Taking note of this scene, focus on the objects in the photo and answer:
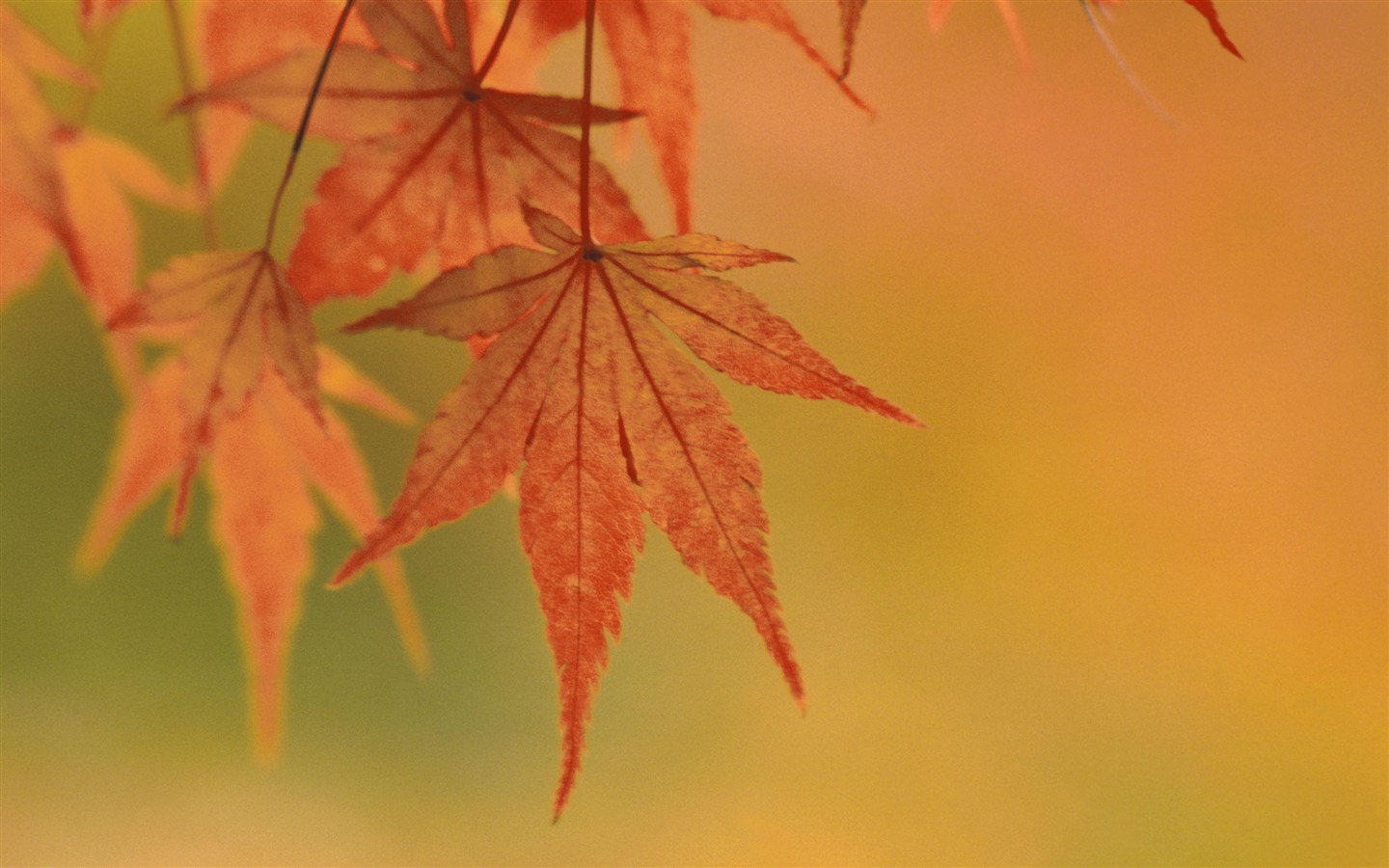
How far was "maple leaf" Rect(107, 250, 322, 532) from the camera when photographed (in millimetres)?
232

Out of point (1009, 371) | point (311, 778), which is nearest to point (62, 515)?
point (311, 778)

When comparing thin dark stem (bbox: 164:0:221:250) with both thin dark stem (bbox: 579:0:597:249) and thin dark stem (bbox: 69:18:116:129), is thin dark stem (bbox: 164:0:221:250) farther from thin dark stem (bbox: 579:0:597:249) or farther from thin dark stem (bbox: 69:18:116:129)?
thin dark stem (bbox: 579:0:597:249)

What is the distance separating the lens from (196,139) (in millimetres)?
355

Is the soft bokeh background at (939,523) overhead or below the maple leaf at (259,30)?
below

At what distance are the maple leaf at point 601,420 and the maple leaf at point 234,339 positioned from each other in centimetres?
5

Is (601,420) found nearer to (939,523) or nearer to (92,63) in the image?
(92,63)

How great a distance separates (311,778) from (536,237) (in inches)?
36.1

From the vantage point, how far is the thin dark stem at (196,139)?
0.33 m

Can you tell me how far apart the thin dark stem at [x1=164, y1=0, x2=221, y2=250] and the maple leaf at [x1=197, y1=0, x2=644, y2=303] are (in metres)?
0.13

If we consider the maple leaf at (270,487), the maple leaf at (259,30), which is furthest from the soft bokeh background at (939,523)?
the maple leaf at (259,30)

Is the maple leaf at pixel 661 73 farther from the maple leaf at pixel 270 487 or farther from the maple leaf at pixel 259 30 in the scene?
the maple leaf at pixel 270 487

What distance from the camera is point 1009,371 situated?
110 cm

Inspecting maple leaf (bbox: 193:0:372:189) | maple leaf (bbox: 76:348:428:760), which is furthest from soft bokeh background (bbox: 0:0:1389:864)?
maple leaf (bbox: 193:0:372:189)

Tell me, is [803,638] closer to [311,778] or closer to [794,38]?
[311,778]
